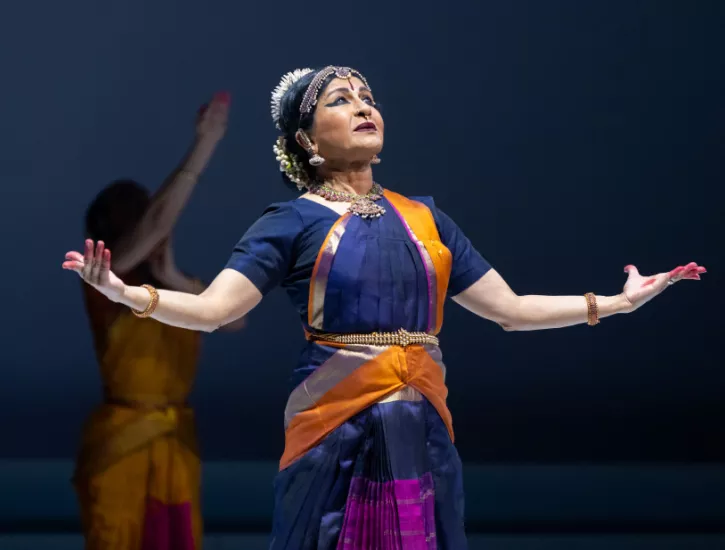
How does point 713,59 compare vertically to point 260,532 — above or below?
above

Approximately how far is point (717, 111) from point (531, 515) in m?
1.38

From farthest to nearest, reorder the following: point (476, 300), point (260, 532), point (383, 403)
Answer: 1. point (260, 532)
2. point (476, 300)
3. point (383, 403)

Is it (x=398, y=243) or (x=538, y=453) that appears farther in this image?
(x=538, y=453)

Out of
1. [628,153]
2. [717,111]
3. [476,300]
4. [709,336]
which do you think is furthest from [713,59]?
[476,300]

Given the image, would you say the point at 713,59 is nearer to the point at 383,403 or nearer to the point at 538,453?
the point at 538,453

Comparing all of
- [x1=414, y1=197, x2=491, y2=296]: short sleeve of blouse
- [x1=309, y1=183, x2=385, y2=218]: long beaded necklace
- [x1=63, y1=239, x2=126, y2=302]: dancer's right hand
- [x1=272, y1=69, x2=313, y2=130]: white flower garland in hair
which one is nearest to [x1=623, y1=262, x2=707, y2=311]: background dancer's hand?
[x1=414, y1=197, x2=491, y2=296]: short sleeve of blouse

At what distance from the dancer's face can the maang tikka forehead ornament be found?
0.7 inches

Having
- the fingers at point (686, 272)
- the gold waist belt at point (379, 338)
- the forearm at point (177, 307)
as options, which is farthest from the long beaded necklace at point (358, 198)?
the fingers at point (686, 272)

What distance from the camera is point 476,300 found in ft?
7.64

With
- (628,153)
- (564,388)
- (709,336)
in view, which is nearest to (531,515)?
(564,388)

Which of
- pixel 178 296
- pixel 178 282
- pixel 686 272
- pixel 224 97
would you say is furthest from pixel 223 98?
pixel 686 272

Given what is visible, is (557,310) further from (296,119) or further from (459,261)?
(296,119)

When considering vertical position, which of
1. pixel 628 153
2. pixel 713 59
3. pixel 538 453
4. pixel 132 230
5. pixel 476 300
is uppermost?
pixel 713 59

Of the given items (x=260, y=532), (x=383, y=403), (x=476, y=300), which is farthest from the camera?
(x=260, y=532)
